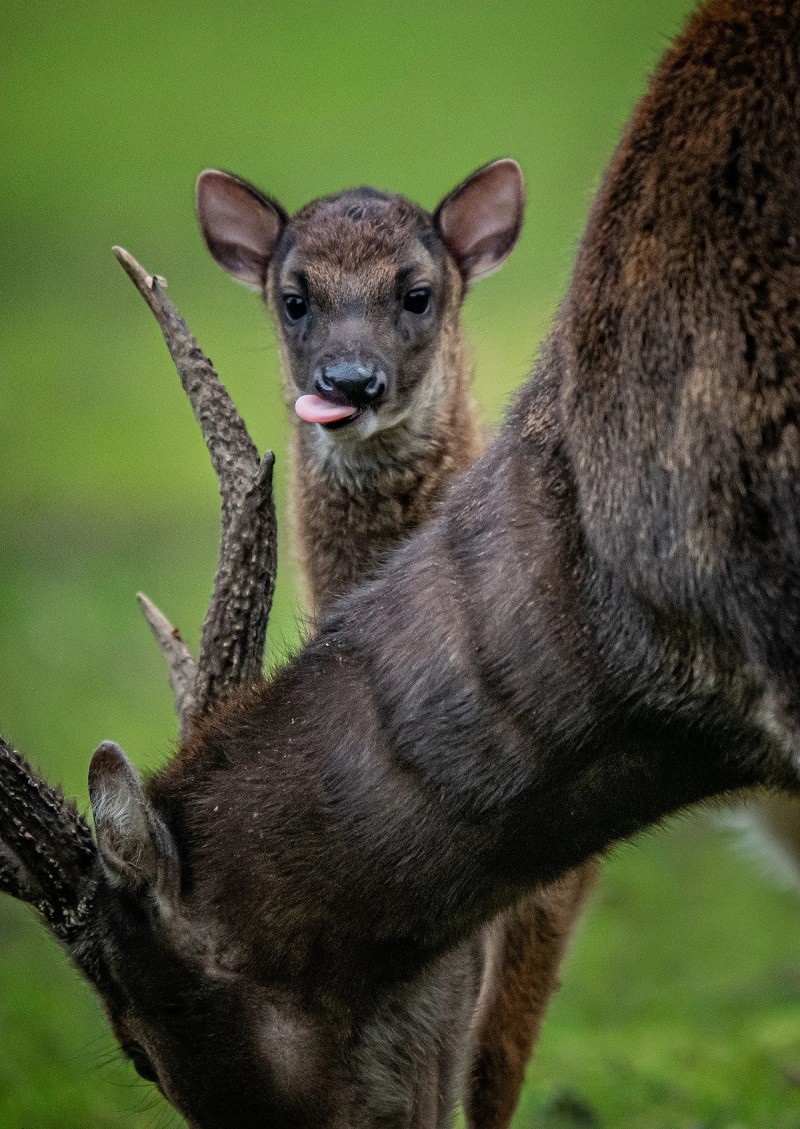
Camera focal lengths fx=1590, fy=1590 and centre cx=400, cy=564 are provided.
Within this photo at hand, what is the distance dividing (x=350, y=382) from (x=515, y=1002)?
1341 millimetres

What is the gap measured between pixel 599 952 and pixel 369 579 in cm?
290

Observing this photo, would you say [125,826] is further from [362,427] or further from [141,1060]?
[362,427]

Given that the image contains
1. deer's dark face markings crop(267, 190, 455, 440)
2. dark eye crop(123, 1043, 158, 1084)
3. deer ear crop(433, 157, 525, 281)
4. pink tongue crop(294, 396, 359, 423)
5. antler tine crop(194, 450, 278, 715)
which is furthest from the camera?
deer ear crop(433, 157, 525, 281)

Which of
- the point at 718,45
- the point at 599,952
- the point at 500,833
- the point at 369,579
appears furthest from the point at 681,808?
the point at 599,952

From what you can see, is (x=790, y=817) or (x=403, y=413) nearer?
(x=403, y=413)

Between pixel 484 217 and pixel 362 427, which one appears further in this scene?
pixel 484 217

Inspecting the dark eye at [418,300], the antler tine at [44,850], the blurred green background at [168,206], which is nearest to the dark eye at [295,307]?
the dark eye at [418,300]

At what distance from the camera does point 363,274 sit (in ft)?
11.8

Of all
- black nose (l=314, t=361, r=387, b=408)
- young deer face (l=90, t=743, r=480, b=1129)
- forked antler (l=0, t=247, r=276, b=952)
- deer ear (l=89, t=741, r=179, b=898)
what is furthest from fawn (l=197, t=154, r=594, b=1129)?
deer ear (l=89, t=741, r=179, b=898)

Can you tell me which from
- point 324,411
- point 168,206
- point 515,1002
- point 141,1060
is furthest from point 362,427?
point 168,206

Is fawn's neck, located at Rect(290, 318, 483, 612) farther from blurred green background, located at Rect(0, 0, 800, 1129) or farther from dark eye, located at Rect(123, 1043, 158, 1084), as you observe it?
blurred green background, located at Rect(0, 0, 800, 1129)

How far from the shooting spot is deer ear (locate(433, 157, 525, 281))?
12.4 feet

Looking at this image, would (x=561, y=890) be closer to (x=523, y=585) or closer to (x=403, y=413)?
(x=403, y=413)

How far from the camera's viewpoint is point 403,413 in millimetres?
3520
